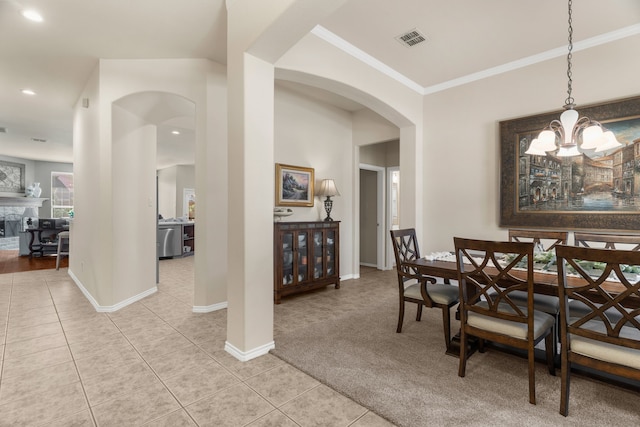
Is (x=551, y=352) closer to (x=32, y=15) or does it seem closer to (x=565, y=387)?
(x=565, y=387)

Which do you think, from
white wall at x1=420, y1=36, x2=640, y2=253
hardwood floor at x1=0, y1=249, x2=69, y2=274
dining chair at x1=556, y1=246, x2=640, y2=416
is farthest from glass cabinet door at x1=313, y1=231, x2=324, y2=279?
hardwood floor at x1=0, y1=249, x2=69, y2=274

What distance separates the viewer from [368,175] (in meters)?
6.54

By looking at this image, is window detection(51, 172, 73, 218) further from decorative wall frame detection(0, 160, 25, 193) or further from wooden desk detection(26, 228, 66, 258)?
wooden desk detection(26, 228, 66, 258)

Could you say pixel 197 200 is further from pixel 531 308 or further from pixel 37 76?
pixel 531 308

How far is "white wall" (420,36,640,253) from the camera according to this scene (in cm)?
323

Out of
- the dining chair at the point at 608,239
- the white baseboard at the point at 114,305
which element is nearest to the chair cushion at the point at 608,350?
the dining chair at the point at 608,239

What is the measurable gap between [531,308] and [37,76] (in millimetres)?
5690

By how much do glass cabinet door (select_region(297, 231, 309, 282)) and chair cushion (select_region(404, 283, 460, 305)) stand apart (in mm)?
1720

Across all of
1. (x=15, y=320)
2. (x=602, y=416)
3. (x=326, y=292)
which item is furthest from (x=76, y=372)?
(x=602, y=416)

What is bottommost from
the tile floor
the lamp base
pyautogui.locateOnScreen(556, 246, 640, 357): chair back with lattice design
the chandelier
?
the tile floor

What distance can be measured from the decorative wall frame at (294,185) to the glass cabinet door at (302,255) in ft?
1.86

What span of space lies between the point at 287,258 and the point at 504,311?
2.60 m

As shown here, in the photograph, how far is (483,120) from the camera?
13.3 ft

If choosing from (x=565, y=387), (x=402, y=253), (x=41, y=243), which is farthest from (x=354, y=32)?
(x=41, y=243)
